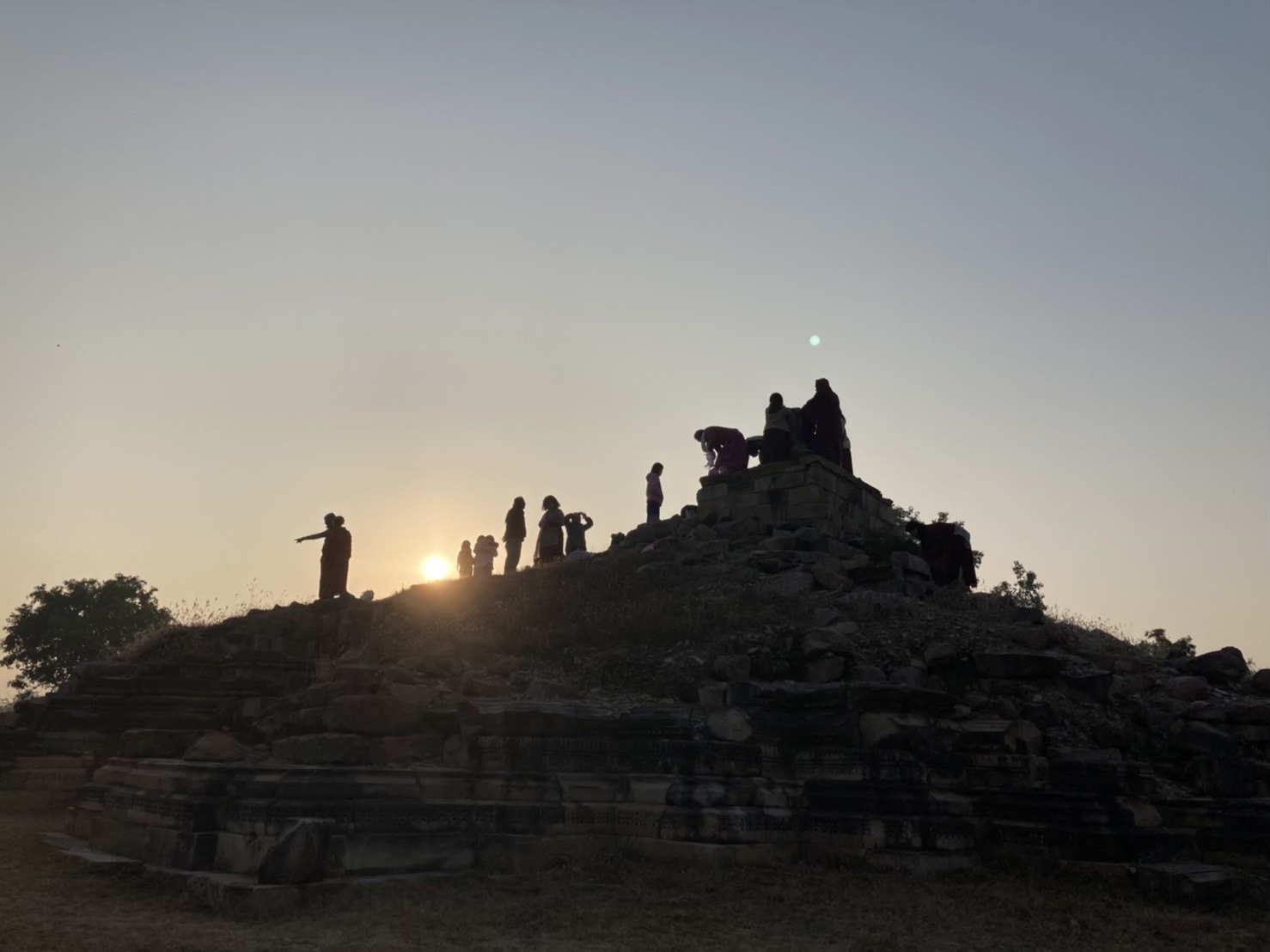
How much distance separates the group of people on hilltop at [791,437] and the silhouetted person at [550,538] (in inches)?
127

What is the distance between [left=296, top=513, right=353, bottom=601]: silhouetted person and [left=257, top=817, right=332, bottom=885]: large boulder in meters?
11.5

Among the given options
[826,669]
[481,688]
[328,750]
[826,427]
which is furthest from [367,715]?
[826,427]

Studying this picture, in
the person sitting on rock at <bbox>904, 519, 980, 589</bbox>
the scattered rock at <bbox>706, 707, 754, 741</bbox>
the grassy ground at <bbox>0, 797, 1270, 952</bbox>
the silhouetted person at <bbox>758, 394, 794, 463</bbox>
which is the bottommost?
the grassy ground at <bbox>0, 797, 1270, 952</bbox>

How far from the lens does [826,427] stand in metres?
17.9

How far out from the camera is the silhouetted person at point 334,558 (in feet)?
58.7

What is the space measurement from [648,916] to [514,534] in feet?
45.4

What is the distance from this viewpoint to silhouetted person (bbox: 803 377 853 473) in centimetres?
1780

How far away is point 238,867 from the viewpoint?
6.99 meters

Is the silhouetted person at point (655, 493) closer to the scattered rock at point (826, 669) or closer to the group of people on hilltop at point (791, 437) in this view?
the group of people on hilltop at point (791, 437)

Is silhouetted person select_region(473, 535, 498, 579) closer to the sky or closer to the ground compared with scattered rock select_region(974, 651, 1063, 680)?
closer to the sky

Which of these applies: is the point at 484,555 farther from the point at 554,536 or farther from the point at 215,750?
the point at 215,750

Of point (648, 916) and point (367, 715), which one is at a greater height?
point (367, 715)

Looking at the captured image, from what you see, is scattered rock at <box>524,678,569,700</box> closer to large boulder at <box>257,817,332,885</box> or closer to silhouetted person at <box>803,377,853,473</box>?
large boulder at <box>257,817,332,885</box>

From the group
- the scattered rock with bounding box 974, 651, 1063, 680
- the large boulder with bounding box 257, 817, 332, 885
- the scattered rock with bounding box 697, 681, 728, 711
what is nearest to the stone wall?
the scattered rock with bounding box 974, 651, 1063, 680
